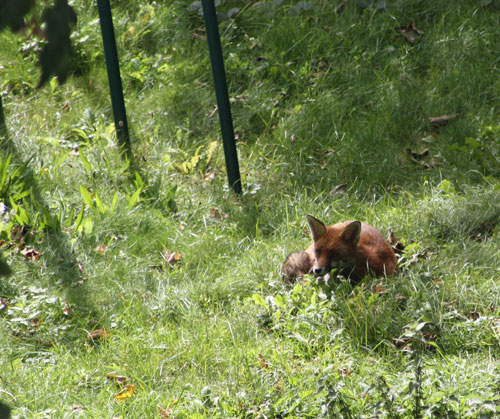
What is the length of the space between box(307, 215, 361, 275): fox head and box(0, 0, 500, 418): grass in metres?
0.17

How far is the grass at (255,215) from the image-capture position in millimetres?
3822

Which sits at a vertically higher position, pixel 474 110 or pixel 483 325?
pixel 474 110

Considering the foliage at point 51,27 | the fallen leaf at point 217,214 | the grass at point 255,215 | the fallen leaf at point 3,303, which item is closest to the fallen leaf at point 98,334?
the grass at point 255,215

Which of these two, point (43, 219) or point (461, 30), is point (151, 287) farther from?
point (461, 30)

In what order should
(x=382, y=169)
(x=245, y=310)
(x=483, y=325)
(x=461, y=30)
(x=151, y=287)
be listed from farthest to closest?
(x=461, y=30)
(x=382, y=169)
(x=151, y=287)
(x=245, y=310)
(x=483, y=325)

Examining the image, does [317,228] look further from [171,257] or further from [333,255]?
[171,257]

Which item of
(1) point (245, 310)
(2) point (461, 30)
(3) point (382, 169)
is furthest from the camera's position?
(2) point (461, 30)

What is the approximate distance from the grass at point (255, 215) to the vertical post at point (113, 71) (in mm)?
204

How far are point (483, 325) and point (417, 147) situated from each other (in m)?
2.87

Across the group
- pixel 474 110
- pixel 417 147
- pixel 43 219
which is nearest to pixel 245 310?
pixel 43 219

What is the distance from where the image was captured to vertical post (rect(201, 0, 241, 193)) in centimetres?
583

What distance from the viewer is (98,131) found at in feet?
22.8

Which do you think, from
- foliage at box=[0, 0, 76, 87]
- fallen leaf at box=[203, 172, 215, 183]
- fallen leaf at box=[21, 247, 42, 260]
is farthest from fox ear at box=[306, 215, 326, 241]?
foliage at box=[0, 0, 76, 87]

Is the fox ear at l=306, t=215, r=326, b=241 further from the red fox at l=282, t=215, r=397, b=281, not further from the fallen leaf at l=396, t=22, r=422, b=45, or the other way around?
the fallen leaf at l=396, t=22, r=422, b=45
